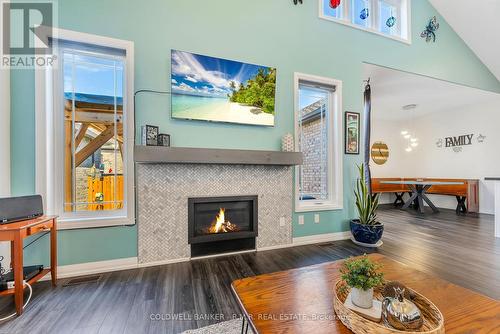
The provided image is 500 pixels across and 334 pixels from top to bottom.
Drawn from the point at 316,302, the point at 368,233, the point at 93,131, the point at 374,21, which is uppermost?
the point at 374,21

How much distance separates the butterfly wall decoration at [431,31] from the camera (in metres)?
3.81

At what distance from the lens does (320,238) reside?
3.04 m

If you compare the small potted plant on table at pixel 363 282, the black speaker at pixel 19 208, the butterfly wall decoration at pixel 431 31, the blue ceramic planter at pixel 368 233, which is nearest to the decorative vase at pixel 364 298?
the small potted plant on table at pixel 363 282

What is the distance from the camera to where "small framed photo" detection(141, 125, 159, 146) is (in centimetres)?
216

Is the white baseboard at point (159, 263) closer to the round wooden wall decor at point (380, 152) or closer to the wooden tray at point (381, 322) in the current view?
the wooden tray at point (381, 322)

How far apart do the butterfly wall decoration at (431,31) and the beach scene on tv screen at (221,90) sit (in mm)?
3347

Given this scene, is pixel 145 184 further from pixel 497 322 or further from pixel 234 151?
pixel 497 322

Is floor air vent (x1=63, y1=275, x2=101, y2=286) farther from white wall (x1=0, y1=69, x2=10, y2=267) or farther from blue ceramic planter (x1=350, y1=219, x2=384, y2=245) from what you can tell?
blue ceramic planter (x1=350, y1=219, x2=384, y2=245)

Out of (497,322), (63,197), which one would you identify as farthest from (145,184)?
(497,322)

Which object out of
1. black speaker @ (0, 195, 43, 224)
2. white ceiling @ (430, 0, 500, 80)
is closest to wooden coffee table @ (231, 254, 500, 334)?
black speaker @ (0, 195, 43, 224)

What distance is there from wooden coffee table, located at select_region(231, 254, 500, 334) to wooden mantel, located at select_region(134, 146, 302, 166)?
145 centimetres

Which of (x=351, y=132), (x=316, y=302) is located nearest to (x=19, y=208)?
(x=316, y=302)

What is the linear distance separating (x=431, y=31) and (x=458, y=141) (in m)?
3.39

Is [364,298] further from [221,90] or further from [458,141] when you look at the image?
[458,141]
